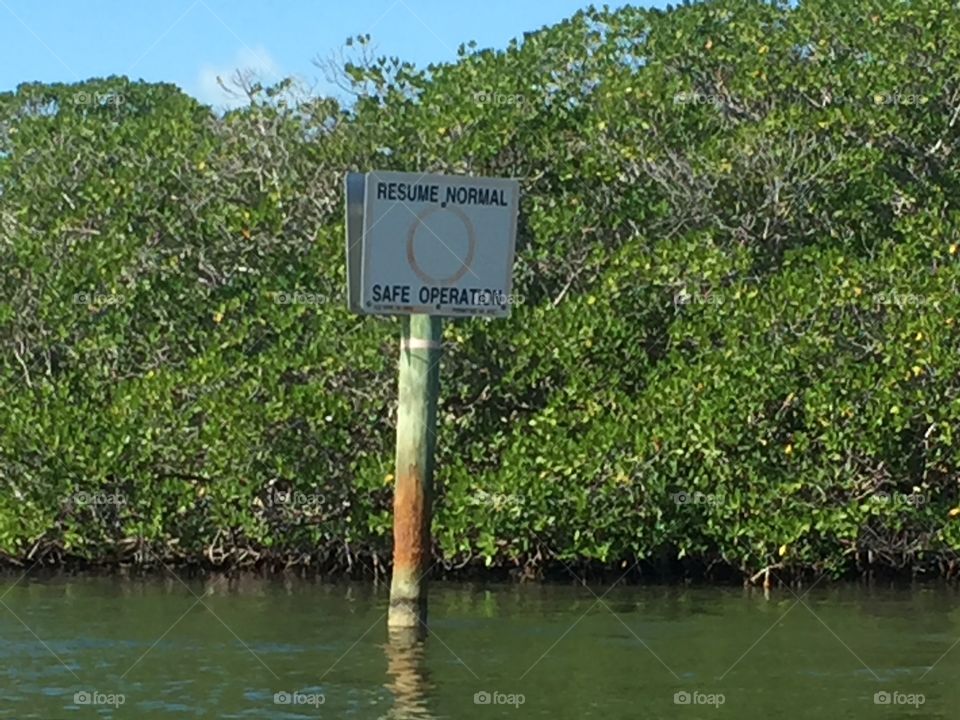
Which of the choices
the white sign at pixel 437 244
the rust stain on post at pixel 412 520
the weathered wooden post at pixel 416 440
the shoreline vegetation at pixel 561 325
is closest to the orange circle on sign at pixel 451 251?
the white sign at pixel 437 244

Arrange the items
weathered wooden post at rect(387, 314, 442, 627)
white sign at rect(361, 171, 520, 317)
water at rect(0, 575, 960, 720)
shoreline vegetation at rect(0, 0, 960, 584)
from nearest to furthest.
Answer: water at rect(0, 575, 960, 720) < white sign at rect(361, 171, 520, 317) < weathered wooden post at rect(387, 314, 442, 627) < shoreline vegetation at rect(0, 0, 960, 584)

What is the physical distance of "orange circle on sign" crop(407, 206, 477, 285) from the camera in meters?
16.5

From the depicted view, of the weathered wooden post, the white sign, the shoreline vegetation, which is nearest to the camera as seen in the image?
the white sign

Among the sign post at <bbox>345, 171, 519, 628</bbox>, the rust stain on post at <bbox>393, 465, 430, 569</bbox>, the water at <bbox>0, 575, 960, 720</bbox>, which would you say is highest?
the sign post at <bbox>345, 171, 519, 628</bbox>

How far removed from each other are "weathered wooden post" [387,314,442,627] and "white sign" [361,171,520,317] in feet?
1.27

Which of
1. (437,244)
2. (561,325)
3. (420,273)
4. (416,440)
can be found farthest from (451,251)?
(561,325)

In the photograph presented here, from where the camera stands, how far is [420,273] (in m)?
16.6

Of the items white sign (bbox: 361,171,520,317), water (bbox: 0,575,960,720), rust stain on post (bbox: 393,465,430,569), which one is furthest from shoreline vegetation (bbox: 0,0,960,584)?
white sign (bbox: 361,171,520,317)

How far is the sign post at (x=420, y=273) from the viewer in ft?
54.0

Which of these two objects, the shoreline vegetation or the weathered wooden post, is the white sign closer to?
the weathered wooden post

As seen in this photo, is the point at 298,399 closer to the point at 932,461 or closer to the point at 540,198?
the point at 540,198

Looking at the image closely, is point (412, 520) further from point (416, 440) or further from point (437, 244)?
point (437, 244)

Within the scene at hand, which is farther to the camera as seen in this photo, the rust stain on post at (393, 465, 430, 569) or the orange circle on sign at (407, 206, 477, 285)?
the rust stain on post at (393, 465, 430, 569)

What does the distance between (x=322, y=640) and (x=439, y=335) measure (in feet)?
8.84
